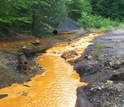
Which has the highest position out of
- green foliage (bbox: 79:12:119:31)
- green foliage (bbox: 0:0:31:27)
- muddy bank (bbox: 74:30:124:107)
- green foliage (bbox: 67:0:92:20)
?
green foliage (bbox: 0:0:31:27)

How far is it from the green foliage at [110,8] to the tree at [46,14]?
26.1m

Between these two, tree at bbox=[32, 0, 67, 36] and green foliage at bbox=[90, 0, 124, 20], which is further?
green foliage at bbox=[90, 0, 124, 20]

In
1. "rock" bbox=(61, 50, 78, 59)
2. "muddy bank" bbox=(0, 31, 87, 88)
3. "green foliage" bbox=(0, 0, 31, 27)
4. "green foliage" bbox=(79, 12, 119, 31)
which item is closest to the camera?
"muddy bank" bbox=(0, 31, 87, 88)

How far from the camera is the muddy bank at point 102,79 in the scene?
35.4 feet

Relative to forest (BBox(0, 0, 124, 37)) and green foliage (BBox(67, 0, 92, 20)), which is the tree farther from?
green foliage (BBox(67, 0, 92, 20))

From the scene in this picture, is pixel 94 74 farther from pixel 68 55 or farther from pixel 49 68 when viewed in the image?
pixel 68 55

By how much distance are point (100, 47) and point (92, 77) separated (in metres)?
5.99

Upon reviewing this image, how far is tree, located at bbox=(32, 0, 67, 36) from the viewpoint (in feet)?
85.9

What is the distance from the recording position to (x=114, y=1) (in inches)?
2105

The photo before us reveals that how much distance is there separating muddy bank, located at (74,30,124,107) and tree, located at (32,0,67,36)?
9199 millimetres

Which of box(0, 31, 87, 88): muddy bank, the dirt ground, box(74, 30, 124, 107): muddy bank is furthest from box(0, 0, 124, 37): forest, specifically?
box(74, 30, 124, 107): muddy bank

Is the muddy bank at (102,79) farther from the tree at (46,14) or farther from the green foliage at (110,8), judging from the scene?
the green foliage at (110,8)

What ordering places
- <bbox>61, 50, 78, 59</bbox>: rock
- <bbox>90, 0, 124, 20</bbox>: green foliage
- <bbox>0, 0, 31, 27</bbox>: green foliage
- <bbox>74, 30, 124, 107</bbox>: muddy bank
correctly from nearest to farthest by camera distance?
<bbox>74, 30, 124, 107</bbox>: muddy bank → <bbox>61, 50, 78, 59</bbox>: rock → <bbox>0, 0, 31, 27</bbox>: green foliage → <bbox>90, 0, 124, 20</bbox>: green foliage

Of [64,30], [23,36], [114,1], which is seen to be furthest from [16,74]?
[114,1]
